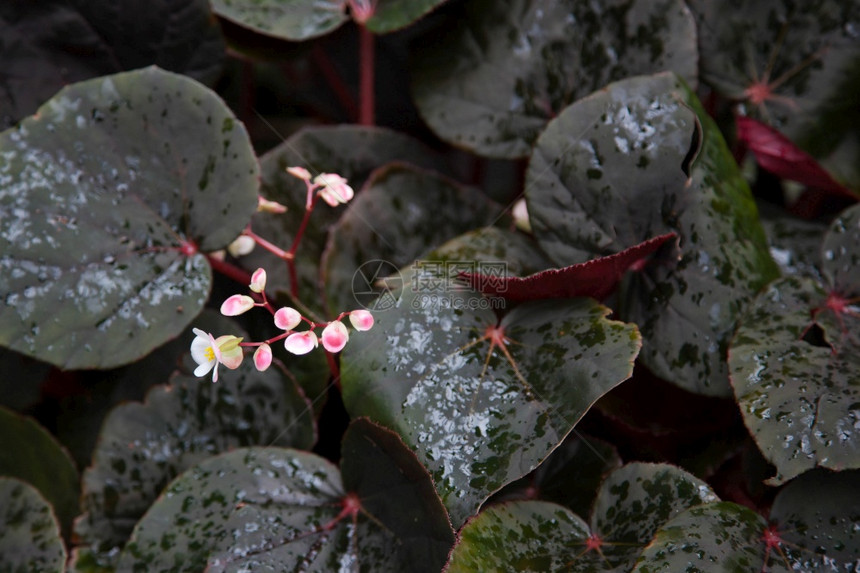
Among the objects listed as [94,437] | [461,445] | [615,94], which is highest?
[615,94]

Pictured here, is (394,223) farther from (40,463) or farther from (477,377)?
(40,463)

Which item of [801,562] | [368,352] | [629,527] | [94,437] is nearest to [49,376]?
[94,437]

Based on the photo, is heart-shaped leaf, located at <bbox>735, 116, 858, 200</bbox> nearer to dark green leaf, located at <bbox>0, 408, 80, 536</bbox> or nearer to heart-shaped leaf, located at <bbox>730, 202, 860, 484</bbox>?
heart-shaped leaf, located at <bbox>730, 202, 860, 484</bbox>

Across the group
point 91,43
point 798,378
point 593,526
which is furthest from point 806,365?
point 91,43

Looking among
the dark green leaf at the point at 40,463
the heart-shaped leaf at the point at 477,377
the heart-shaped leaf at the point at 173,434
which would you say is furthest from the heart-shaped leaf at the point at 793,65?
the dark green leaf at the point at 40,463

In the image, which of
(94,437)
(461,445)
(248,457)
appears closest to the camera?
(461,445)

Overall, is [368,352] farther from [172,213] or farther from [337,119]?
[337,119]

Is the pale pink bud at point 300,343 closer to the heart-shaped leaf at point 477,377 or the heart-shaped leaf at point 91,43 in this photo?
the heart-shaped leaf at point 477,377

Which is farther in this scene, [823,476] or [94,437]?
[94,437]

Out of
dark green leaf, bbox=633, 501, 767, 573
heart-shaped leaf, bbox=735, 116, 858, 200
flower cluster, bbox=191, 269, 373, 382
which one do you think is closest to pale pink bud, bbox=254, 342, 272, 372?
flower cluster, bbox=191, 269, 373, 382
